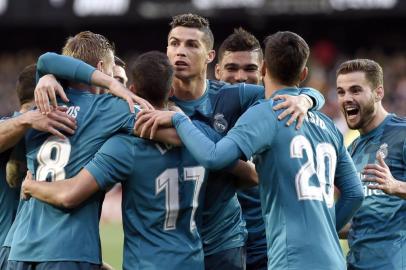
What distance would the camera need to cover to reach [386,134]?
6207 mm

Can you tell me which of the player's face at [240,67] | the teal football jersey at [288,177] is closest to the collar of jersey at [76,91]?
the teal football jersey at [288,177]

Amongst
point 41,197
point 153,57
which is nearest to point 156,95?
point 153,57

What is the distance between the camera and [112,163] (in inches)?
197

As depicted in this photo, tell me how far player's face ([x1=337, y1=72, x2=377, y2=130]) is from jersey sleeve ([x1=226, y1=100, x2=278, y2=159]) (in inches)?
55.7

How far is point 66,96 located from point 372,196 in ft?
7.59

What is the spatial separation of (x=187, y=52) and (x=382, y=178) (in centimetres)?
170

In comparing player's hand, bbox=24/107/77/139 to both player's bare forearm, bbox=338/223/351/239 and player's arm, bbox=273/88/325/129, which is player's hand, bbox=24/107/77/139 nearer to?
player's arm, bbox=273/88/325/129

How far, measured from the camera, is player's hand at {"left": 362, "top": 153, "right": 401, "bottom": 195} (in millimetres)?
5625

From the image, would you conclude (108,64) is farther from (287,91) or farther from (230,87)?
(287,91)

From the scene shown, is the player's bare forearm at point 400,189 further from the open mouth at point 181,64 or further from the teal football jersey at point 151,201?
the open mouth at point 181,64

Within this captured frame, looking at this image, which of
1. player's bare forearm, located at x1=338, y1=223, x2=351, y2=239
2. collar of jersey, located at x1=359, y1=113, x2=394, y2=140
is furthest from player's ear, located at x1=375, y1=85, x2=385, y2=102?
player's bare forearm, located at x1=338, y1=223, x2=351, y2=239

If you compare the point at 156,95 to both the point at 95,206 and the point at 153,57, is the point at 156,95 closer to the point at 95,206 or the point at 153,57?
the point at 153,57

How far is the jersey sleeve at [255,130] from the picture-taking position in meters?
4.89

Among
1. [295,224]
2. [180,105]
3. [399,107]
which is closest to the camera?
[295,224]
